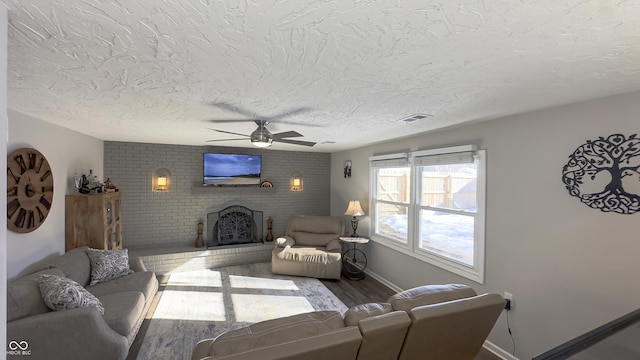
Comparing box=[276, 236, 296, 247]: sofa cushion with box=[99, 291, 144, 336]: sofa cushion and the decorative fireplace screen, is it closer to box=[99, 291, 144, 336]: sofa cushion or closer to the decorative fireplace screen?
the decorative fireplace screen

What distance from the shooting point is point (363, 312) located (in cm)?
156

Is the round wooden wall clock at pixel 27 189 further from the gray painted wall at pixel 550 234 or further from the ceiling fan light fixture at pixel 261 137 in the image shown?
the gray painted wall at pixel 550 234

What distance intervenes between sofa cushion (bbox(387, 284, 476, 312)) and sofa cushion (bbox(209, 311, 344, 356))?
418mm

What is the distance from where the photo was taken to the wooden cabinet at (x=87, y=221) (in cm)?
319

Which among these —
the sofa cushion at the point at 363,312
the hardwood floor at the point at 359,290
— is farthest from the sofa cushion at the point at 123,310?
the hardwood floor at the point at 359,290

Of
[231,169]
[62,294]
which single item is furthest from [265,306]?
[231,169]

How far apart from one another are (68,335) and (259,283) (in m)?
2.40

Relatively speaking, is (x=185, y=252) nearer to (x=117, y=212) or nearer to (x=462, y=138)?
(x=117, y=212)

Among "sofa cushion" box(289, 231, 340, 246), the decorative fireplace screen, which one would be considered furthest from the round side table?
the decorative fireplace screen

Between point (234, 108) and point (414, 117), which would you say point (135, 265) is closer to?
point (234, 108)

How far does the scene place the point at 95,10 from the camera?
906mm

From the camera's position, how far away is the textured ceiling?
911 mm

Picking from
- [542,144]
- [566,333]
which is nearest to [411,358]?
[566,333]

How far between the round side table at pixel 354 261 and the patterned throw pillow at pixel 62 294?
325 centimetres
